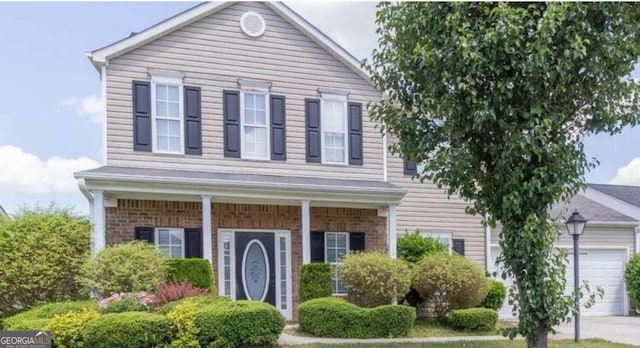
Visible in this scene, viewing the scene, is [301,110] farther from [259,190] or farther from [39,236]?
[39,236]

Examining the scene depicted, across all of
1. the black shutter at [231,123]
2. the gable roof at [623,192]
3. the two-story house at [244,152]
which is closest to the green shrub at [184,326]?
the two-story house at [244,152]

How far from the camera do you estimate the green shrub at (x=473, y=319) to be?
45.3ft

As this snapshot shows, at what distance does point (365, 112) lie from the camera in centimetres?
1631

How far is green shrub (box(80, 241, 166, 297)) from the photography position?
12.0 meters

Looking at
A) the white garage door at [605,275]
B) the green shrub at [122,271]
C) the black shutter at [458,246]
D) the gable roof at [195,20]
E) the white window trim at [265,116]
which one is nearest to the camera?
the green shrub at [122,271]

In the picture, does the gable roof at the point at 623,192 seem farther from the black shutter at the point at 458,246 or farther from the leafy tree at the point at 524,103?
the leafy tree at the point at 524,103

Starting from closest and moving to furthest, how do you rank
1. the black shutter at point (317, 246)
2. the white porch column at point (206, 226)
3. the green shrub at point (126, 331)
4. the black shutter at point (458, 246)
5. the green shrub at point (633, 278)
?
the green shrub at point (126, 331) → the white porch column at point (206, 226) → the black shutter at point (317, 246) → the black shutter at point (458, 246) → the green shrub at point (633, 278)

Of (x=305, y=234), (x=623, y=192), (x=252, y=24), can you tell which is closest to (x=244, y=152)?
(x=305, y=234)

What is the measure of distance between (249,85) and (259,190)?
2804 mm

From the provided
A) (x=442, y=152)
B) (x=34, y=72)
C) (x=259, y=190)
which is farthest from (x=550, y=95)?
(x=34, y=72)

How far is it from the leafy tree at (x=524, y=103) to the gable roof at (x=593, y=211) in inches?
427

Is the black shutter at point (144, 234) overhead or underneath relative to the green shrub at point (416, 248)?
overhead

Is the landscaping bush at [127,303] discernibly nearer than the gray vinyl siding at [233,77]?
Yes

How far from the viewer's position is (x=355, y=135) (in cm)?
1602
